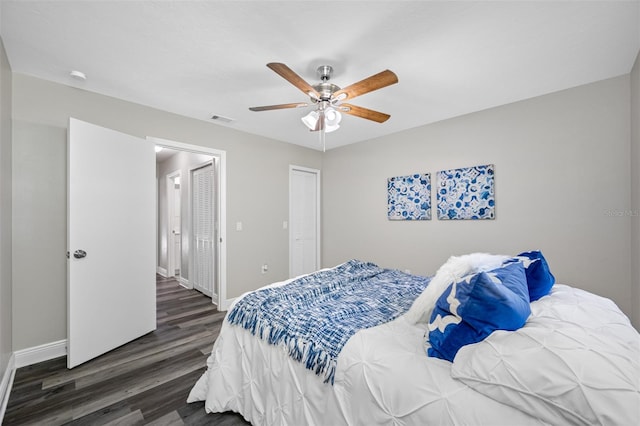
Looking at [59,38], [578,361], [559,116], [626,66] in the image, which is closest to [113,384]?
[59,38]

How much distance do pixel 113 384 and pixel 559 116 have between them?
14.9 feet

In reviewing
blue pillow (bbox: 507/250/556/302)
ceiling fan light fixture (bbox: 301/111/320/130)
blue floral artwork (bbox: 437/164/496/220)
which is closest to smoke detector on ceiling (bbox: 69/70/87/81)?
ceiling fan light fixture (bbox: 301/111/320/130)

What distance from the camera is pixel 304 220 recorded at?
4.84 metres

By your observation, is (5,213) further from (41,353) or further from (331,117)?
(331,117)

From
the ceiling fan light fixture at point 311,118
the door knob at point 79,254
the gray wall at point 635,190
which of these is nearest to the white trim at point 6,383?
the door knob at point 79,254

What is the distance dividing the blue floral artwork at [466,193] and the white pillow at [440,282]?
1361mm

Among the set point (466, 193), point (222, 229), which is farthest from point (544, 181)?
point (222, 229)

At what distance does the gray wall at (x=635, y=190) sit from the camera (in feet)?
7.19

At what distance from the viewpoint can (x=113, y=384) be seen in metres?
2.09

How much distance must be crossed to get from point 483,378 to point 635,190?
2.58 meters

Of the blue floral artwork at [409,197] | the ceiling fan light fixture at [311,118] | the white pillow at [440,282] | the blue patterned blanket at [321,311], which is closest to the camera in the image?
the blue patterned blanket at [321,311]

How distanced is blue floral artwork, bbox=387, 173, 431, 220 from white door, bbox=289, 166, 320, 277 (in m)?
1.44

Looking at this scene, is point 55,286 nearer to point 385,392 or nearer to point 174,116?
point 174,116

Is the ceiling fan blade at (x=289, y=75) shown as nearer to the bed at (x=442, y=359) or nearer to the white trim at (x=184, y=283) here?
the bed at (x=442, y=359)
